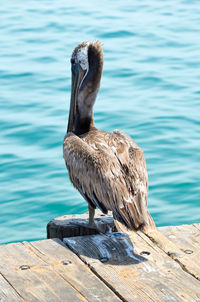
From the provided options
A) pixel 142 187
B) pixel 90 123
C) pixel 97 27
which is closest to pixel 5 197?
pixel 90 123

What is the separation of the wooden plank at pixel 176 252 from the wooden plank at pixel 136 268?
0.04 meters

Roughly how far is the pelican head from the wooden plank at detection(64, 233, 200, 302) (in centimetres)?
144

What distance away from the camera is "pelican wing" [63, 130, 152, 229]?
431 centimetres

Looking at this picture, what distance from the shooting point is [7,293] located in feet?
11.9

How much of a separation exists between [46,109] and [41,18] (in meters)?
4.66

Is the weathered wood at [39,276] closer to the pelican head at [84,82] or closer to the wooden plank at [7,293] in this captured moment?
the wooden plank at [7,293]

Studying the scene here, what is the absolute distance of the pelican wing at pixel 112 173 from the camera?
4.31 metres

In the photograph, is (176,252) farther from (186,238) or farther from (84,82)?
(84,82)

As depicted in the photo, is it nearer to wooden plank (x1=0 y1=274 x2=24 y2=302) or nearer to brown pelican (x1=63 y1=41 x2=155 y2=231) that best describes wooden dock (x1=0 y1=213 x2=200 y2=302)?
wooden plank (x1=0 y1=274 x2=24 y2=302)

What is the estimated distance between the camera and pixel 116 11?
13812mm

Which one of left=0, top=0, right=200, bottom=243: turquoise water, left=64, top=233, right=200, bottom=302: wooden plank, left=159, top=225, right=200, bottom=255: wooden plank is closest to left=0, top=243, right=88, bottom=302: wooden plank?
left=64, top=233, right=200, bottom=302: wooden plank

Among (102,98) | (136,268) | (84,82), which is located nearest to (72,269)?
(136,268)

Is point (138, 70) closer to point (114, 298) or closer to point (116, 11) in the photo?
point (116, 11)

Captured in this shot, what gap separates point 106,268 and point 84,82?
202cm
